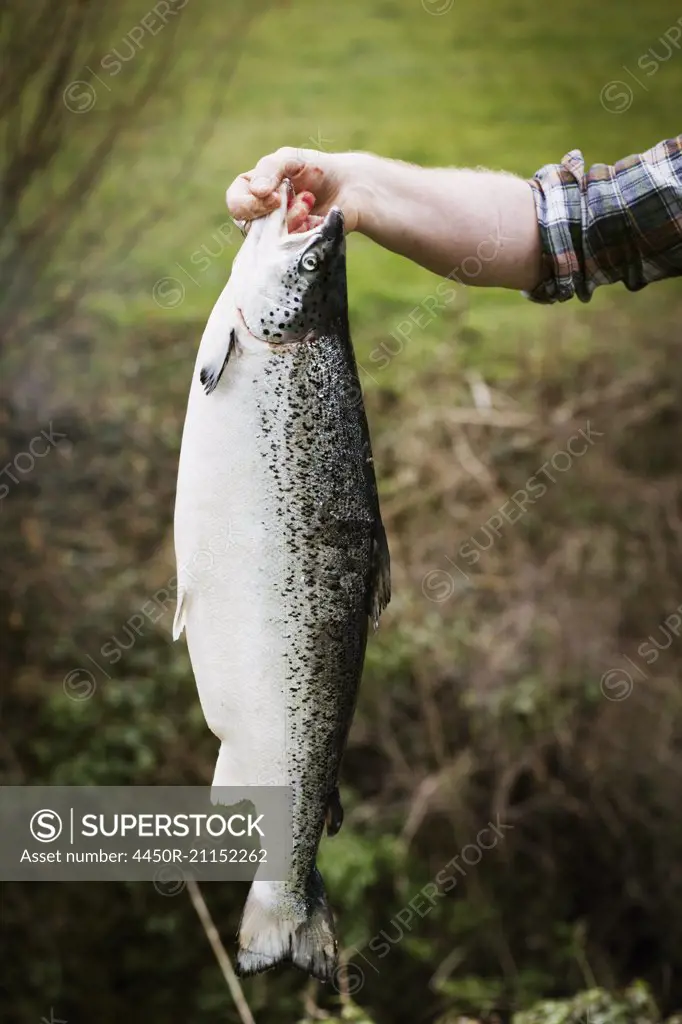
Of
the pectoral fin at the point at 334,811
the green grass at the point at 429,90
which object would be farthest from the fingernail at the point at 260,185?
the green grass at the point at 429,90

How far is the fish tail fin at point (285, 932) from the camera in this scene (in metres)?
1.72

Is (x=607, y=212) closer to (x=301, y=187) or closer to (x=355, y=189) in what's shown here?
(x=355, y=189)

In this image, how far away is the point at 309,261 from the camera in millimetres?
1665

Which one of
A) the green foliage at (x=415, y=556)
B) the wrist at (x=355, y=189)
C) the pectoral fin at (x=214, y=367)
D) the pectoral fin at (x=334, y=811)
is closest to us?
the pectoral fin at (x=214, y=367)

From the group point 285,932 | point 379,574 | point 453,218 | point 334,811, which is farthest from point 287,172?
point 285,932

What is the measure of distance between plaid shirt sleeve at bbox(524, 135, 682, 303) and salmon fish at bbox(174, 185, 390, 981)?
58cm

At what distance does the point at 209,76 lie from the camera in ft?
19.0

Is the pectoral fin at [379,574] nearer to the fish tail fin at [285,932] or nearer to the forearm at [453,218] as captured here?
the fish tail fin at [285,932]

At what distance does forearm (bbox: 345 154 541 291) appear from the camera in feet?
6.34

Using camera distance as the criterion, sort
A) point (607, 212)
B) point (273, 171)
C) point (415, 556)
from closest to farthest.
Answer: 1. point (273, 171)
2. point (607, 212)
3. point (415, 556)

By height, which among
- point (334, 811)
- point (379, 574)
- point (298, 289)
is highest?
point (298, 289)

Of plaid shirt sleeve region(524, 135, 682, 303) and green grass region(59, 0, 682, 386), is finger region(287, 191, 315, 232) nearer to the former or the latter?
plaid shirt sleeve region(524, 135, 682, 303)

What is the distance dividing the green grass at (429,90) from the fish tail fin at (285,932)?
4274mm

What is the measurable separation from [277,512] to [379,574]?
19 centimetres
